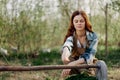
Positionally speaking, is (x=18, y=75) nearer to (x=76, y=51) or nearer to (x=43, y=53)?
(x=43, y=53)

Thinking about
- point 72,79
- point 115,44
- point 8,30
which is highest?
point 72,79

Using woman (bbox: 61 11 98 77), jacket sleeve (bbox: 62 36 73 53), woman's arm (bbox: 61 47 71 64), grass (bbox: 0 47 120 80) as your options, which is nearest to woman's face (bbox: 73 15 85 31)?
woman (bbox: 61 11 98 77)

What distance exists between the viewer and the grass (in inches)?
302

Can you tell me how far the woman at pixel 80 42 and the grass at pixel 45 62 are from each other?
3.41 metres

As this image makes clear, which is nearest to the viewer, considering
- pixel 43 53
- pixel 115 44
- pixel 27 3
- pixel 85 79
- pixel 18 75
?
pixel 85 79

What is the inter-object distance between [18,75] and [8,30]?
2.69 m

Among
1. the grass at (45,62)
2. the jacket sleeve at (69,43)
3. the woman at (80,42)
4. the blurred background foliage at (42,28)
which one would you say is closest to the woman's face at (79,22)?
the woman at (80,42)

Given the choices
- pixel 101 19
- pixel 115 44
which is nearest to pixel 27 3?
pixel 101 19

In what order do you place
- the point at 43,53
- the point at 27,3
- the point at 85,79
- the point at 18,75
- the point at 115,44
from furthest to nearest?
the point at 115,44 < the point at 43,53 < the point at 27,3 < the point at 18,75 < the point at 85,79

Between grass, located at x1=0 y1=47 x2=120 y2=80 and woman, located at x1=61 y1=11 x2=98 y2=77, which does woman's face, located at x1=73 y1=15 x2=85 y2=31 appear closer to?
woman, located at x1=61 y1=11 x2=98 y2=77

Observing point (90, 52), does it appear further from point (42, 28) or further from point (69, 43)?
point (42, 28)

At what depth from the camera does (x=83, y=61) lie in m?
3.87

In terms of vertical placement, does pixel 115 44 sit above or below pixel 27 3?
below

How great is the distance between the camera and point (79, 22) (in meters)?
4.02
